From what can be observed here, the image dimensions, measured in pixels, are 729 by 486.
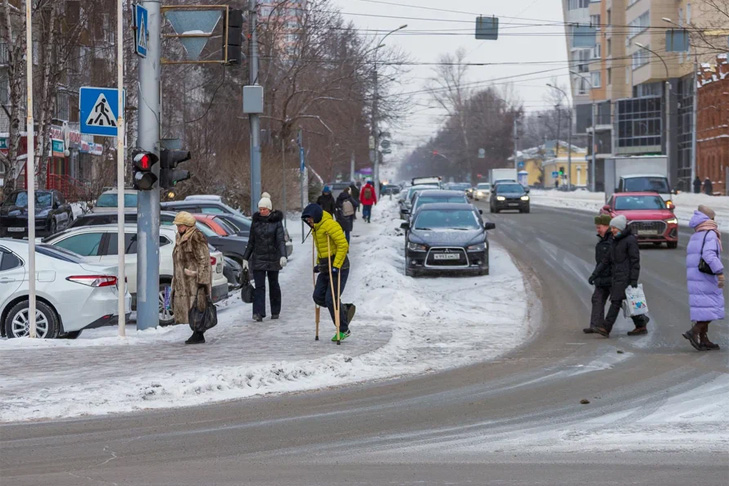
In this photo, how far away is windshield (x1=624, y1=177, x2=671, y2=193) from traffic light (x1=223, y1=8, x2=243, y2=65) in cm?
2593

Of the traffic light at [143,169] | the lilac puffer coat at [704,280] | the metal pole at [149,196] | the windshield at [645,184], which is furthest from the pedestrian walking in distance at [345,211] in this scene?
the lilac puffer coat at [704,280]

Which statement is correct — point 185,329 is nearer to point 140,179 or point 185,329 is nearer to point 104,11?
point 140,179

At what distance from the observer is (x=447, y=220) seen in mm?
24672

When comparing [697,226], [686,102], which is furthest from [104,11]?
[686,102]

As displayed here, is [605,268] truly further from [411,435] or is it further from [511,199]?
[511,199]

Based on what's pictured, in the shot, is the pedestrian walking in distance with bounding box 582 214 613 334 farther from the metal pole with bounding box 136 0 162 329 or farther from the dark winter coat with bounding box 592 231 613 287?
the metal pole with bounding box 136 0 162 329

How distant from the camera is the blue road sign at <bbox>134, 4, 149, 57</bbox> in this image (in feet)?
46.1

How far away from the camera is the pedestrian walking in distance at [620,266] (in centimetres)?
1447

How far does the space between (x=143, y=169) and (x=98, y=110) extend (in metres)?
1.13

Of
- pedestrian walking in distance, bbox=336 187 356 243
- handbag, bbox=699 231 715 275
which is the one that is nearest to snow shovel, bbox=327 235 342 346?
handbag, bbox=699 231 715 275

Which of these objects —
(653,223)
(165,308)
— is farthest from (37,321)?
(653,223)

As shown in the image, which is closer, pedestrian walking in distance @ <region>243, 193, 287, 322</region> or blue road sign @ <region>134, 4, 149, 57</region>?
blue road sign @ <region>134, 4, 149, 57</region>

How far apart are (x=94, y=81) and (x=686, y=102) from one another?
5831 cm

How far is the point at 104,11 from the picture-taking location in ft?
109
